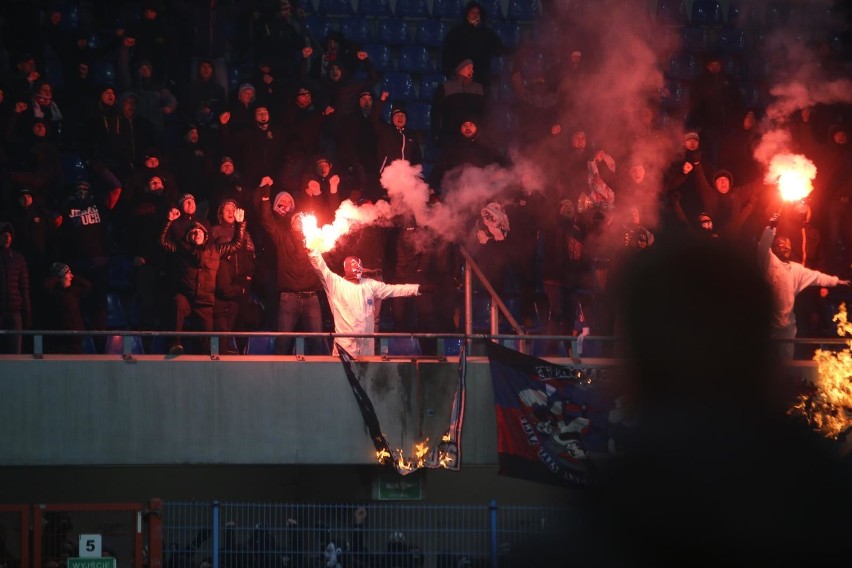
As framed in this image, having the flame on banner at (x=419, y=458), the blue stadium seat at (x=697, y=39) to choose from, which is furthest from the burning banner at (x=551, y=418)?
the blue stadium seat at (x=697, y=39)

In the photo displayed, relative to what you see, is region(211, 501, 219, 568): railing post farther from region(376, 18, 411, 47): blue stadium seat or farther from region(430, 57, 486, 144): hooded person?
region(376, 18, 411, 47): blue stadium seat

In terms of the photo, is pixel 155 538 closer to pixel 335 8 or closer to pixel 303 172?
pixel 303 172

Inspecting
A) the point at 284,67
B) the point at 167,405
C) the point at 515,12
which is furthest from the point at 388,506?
the point at 515,12

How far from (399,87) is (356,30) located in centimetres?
118

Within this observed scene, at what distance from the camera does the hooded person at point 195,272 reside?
13.8 metres

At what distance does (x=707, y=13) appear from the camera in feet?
63.4

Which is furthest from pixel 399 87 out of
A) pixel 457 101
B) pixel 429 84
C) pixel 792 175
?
pixel 792 175

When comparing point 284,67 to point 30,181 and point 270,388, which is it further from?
point 270,388

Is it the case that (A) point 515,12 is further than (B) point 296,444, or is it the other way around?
(A) point 515,12

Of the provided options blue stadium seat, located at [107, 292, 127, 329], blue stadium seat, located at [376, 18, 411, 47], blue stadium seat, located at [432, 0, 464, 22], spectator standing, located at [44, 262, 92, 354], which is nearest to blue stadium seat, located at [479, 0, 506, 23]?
blue stadium seat, located at [432, 0, 464, 22]

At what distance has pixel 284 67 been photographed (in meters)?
16.8

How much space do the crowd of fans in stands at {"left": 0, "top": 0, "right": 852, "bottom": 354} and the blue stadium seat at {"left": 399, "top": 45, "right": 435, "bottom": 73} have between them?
3.65ft

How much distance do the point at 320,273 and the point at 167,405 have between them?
6.85ft

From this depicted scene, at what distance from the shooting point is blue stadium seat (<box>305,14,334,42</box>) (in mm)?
18672
